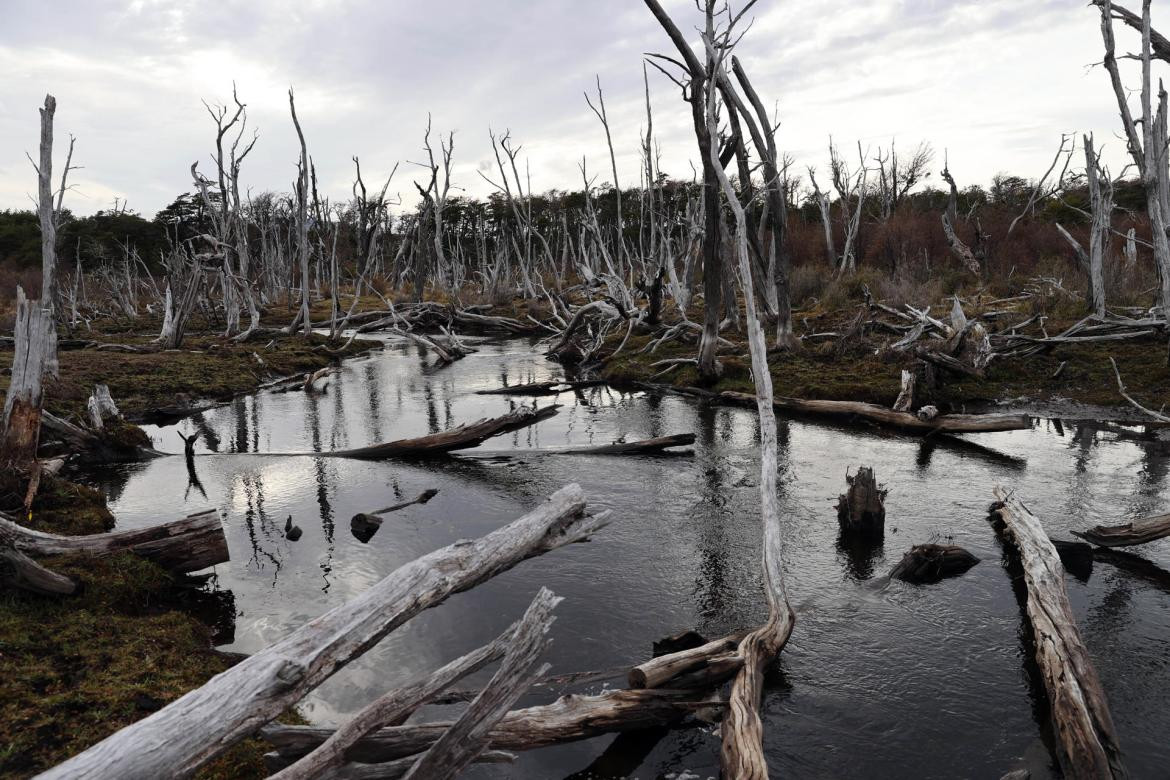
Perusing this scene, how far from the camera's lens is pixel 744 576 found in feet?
19.4

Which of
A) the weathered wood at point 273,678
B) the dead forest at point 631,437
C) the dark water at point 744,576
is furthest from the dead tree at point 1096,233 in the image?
the weathered wood at point 273,678

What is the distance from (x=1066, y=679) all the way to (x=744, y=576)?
2.47 m

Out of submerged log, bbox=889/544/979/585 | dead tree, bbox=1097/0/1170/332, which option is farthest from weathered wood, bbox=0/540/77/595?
dead tree, bbox=1097/0/1170/332

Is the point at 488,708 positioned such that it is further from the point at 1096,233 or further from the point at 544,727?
the point at 1096,233

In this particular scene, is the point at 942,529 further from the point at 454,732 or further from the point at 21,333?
the point at 21,333

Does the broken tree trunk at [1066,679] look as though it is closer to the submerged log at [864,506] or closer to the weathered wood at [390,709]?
the submerged log at [864,506]

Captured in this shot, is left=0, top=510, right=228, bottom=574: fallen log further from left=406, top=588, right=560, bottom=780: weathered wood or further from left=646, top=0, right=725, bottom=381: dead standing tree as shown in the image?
left=646, top=0, right=725, bottom=381: dead standing tree

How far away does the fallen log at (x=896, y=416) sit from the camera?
9102mm

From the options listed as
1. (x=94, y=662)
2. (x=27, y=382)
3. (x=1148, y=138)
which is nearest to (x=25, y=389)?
(x=27, y=382)

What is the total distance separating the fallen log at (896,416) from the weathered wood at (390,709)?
7757 mm

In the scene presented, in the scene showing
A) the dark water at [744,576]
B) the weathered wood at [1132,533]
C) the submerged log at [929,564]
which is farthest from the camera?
the submerged log at [929,564]

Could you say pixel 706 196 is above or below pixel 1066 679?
above

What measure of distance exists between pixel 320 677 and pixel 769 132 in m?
13.2

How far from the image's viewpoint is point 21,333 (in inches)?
280
